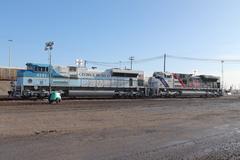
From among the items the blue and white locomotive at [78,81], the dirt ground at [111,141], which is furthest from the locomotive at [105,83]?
the dirt ground at [111,141]

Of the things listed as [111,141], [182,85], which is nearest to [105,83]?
[182,85]

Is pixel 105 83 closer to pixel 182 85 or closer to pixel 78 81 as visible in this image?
pixel 78 81

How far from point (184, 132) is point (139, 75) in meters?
33.3

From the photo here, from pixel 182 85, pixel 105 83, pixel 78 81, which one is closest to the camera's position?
pixel 78 81

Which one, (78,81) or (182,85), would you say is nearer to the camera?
(78,81)

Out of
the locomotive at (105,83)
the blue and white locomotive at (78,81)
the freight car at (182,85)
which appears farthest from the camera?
the freight car at (182,85)

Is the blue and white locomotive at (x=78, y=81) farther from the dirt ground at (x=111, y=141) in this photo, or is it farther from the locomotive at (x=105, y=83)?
the dirt ground at (x=111, y=141)

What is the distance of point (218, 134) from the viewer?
14.2m

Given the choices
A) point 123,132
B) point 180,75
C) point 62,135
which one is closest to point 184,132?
Result: point 123,132

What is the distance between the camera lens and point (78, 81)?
39.9 meters

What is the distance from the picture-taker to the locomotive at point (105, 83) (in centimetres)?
3556

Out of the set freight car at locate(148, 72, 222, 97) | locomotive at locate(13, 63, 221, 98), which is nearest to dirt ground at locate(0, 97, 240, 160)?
locomotive at locate(13, 63, 221, 98)

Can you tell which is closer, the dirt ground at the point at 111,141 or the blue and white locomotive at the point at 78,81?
the dirt ground at the point at 111,141

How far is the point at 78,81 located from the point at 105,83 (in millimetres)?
4150
